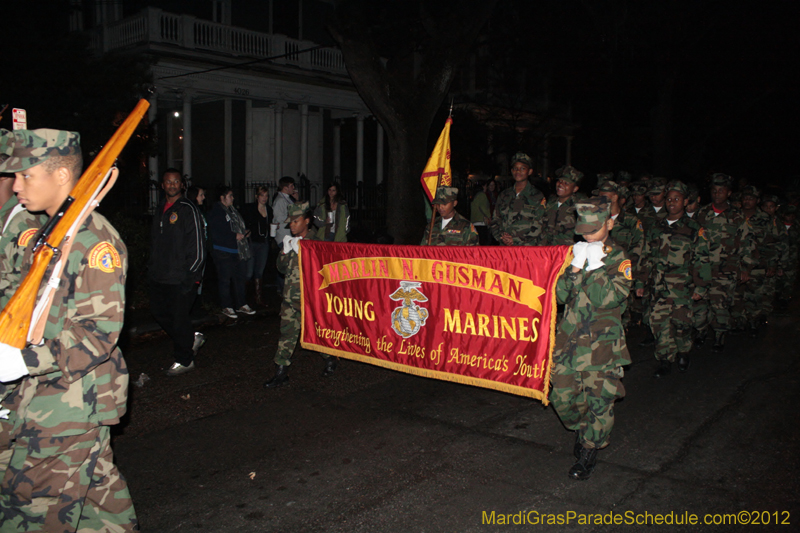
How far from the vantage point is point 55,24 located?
1119 centimetres

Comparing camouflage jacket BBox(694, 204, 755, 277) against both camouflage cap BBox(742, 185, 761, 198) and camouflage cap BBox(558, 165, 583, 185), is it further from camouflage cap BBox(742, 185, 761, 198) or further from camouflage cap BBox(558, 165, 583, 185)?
camouflage cap BBox(558, 165, 583, 185)

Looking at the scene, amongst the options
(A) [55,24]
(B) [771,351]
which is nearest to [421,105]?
(A) [55,24]

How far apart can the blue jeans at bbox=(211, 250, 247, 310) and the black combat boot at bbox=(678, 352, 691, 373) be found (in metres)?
6.20

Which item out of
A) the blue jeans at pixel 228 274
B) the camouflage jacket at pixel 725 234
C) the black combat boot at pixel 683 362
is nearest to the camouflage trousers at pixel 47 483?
the black combat boot at pixel 683 362

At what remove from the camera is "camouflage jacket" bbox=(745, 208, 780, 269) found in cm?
949

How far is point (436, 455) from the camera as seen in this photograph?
187 inches

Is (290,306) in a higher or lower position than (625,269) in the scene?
lower

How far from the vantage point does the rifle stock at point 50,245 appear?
253 centimetres

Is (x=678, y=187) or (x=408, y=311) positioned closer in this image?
(x=408, y=311)

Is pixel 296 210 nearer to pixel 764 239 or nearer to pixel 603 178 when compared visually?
pixel 603 178

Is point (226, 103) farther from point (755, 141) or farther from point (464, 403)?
point (755, 141)

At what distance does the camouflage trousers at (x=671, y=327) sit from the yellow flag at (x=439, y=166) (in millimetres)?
2812

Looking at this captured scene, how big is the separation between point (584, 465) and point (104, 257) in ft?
10.9

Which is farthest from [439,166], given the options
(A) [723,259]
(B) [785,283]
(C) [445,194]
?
(B) [785,283]
